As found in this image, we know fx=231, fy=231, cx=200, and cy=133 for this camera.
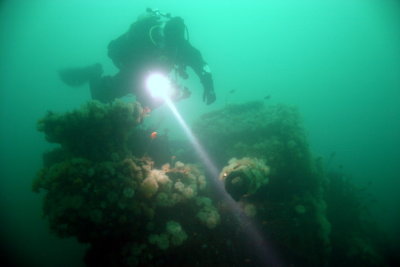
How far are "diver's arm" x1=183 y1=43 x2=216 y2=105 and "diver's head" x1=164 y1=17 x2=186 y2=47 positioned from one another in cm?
37

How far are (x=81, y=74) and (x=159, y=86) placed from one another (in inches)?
145

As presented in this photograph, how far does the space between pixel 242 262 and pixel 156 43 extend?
7.11m

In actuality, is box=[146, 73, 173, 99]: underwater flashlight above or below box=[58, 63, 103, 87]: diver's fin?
below

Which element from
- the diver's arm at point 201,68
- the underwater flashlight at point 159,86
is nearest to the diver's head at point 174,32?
the diver's arm at point 201,68

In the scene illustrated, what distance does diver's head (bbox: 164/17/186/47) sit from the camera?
25.7 ft

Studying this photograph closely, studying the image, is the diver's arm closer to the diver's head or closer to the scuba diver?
the scuba diver

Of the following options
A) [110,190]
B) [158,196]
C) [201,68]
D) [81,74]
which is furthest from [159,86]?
[110,190]

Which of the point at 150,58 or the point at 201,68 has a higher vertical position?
the point at 150,58

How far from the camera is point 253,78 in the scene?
74000mm

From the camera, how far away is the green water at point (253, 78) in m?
24.2

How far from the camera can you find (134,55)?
27.3ft

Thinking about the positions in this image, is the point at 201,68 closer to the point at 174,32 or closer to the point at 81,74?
the point at 174,32

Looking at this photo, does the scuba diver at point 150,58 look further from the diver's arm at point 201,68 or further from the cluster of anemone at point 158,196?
the cluster of anemone at point 158,196

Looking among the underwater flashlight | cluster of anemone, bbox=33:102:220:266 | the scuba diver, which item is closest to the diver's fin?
the scuba diver
